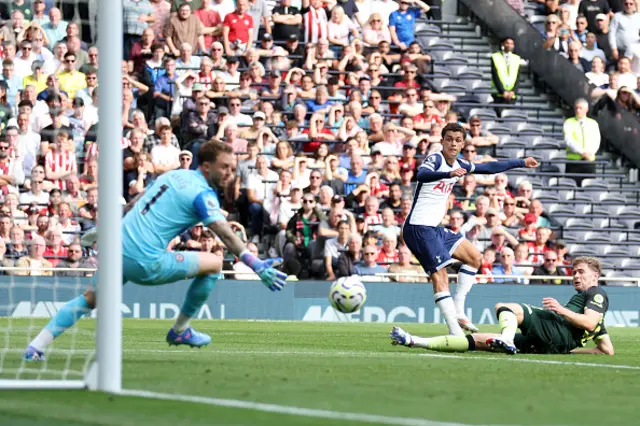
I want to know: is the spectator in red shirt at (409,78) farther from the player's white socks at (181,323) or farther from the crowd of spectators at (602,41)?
the player's white socks at (181,323)

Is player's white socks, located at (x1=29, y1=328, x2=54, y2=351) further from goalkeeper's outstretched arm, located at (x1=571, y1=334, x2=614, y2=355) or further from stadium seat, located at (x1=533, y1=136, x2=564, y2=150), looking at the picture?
stadium seat, located at (x1=533, y1=136, x2=564, y2=150)

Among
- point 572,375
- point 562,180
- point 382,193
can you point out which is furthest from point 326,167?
point 572,375

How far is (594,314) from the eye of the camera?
12641 mm

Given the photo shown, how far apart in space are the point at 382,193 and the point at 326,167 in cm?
112

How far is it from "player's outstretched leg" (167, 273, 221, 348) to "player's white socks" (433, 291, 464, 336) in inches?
116

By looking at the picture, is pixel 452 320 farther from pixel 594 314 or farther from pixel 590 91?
pixel 590 91

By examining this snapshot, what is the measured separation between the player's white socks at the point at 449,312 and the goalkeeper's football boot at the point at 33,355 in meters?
4.55

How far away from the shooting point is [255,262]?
10133 mm

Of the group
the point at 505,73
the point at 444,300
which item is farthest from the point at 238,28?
the point at 444,300

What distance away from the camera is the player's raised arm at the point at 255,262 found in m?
10.0

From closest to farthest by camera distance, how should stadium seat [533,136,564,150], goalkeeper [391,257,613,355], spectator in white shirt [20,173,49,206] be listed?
goalkeeper [391,257,613,355] < spectator in white shirt [20,173,49,206] < stadium seat [533,136,564,150]

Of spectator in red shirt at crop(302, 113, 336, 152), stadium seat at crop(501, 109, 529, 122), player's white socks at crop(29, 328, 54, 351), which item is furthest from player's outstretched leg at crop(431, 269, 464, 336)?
stadium seat at crop(501, 109, 529, 122)

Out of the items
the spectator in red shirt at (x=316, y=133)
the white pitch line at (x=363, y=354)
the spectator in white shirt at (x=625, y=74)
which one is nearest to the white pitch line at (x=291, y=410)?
the white pitch line at (x=363, y=354)

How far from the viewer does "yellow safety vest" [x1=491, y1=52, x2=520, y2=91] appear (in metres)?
27.7
